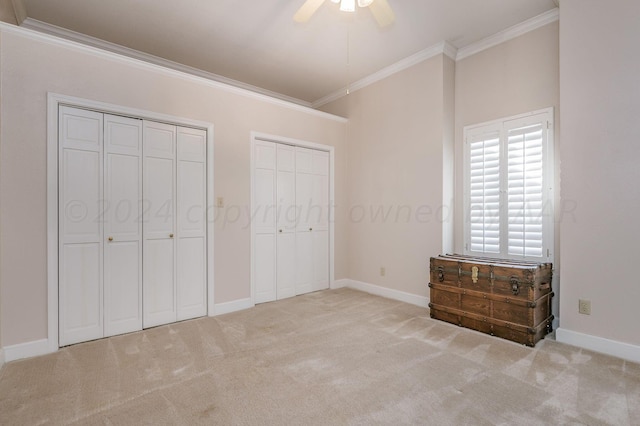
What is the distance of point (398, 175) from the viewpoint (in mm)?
4160

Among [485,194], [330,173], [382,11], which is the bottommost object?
[485,194]

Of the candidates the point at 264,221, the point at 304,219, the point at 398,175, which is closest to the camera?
the point at 264,221

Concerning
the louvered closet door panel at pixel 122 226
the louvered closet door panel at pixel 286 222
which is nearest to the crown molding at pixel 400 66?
the louvered closet door panel at pixel 286 222

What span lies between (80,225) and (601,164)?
4416mm

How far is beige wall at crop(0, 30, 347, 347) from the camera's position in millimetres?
2469

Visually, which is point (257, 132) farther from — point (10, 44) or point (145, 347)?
point (145, 347)

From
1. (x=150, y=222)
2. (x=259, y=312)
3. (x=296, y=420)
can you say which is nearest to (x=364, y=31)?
(x=150, y=222)

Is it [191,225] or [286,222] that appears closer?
[191,225]

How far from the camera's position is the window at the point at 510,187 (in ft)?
10.2

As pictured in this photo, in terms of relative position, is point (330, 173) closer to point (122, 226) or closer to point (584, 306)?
point (122, 226)

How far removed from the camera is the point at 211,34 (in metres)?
3.40

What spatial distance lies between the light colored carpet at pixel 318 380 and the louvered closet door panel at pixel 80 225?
0.79 feet

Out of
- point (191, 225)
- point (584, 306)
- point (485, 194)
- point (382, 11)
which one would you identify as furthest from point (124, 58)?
point (584, 306)

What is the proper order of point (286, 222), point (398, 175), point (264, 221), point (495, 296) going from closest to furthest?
point (495, 296) < point (264, 221) < point (398, 175) < point (286, 222)
